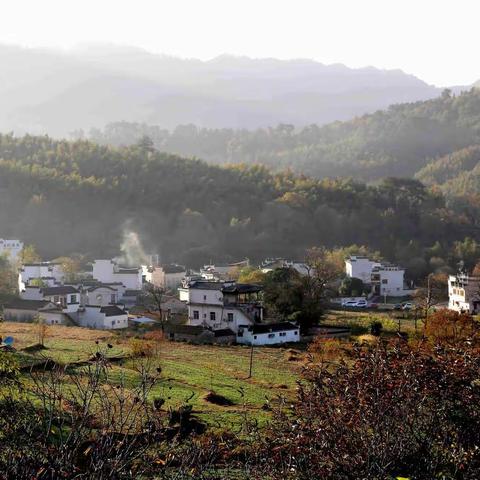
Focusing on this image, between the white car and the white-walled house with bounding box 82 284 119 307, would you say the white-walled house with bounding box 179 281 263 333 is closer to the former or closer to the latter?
the white-walled house with bounding box 82 284 119 307

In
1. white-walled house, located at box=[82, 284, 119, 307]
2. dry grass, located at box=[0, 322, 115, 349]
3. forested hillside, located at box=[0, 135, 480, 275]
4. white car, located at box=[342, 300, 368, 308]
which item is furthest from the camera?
forested hillside, located at box=[0, 135, 480, 275]

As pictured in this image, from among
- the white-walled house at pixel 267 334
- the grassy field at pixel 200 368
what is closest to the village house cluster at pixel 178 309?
the white-walled house at pixel 267 334

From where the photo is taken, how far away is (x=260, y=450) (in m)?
9.99

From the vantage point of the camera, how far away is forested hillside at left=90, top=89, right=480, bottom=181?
131625 millimetres

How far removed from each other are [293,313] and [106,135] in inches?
5563

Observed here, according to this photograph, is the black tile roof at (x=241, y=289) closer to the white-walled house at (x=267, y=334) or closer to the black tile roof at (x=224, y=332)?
the white-walled house at (x=267, y=334)

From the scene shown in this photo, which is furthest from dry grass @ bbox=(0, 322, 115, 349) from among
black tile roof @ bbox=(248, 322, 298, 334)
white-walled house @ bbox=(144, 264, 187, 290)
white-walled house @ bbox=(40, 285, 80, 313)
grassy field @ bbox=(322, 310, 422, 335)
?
white-walled house @ bbox=(144, 264, 187, 290)

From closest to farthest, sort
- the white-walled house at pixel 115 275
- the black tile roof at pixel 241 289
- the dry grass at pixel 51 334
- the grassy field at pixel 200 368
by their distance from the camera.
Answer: the grassy field at pixel 200 368 < the dry grass at pixel 51 334 < the black tile roof at pixel 241 289 < the white-walled house at pixel 115 275

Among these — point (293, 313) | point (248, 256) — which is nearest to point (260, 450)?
point (293, 313)

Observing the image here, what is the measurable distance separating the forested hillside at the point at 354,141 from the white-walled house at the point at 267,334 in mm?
88124

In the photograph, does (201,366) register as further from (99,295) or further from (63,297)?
(99,295)

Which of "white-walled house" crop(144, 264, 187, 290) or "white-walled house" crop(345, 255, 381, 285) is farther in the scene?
"white-walled house" crop(345, 255, 381, 285)

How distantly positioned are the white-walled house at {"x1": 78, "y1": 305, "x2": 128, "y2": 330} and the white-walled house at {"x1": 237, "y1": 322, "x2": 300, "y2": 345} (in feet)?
20.4

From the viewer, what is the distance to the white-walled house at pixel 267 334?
31750 mm
